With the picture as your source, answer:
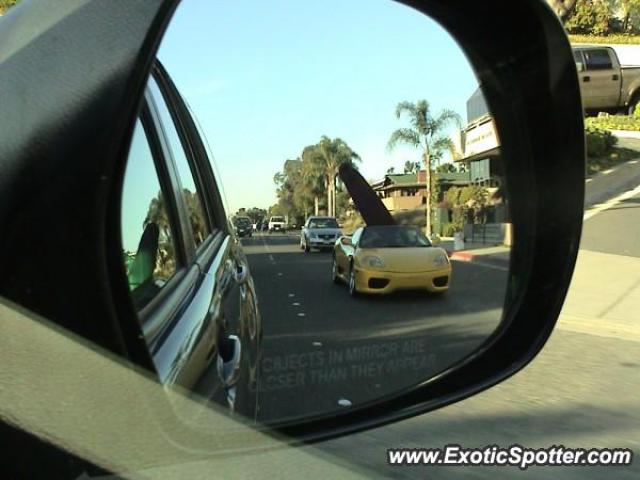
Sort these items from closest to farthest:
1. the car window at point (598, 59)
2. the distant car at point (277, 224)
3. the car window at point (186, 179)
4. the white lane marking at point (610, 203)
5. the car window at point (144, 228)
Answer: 1. the car window at point (144, 228)
2. the car window at point (186, 179)
3. the distant car at point (277, 224)
4. the white lane marking at point (610, 203)
5. the car window at point (598, 59)

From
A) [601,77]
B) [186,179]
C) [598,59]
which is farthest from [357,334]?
[601,77]

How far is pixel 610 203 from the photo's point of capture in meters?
24.9

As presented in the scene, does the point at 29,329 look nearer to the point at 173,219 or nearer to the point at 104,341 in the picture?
the point at 104,341

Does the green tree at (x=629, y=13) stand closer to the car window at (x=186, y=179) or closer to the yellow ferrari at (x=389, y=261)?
the yellow ferrari at (x=389, y=261)

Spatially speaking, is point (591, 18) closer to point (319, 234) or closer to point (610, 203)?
point (610, 203)

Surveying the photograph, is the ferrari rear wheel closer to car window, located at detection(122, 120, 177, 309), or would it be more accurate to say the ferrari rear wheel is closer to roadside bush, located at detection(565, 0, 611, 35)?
car window, located at detection(122, 120, 177, 309)

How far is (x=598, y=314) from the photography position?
375 inches

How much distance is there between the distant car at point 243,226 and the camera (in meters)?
3.03

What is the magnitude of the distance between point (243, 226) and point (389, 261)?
0.73 m

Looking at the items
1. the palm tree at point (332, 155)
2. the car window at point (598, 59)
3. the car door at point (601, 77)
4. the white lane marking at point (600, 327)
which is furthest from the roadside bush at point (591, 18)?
the palm tree at point (332, 155)

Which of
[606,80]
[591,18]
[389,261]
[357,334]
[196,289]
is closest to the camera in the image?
[196,289]

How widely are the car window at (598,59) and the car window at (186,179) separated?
29235 mm

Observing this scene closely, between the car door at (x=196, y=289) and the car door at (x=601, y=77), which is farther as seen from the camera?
the car door at (x=601, y=77)

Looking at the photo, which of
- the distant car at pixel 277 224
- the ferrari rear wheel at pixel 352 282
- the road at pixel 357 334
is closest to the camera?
the road at pixel 357 334
